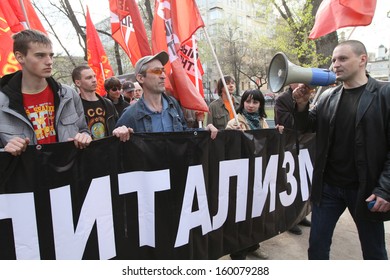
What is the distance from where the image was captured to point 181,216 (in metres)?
2.66

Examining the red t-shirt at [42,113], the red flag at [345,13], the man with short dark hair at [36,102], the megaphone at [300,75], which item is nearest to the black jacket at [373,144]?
the megaphone at [300,75]

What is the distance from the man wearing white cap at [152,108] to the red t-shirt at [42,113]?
0.61m

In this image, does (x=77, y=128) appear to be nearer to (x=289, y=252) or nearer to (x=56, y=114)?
(x=56, y=114)

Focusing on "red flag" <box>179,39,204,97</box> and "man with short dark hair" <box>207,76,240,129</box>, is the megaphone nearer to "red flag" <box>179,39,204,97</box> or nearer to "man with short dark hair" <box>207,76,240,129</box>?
"red flag" <box>179,39,204,97</box>

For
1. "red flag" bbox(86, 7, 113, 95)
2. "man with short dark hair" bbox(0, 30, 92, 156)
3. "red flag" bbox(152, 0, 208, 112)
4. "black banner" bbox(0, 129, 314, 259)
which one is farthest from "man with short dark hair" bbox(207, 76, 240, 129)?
"red flag" bbox(86, 7, 113, 95)

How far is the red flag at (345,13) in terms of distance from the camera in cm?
366

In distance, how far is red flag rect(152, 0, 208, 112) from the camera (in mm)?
3549

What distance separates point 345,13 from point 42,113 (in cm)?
350

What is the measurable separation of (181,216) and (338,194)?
132cm

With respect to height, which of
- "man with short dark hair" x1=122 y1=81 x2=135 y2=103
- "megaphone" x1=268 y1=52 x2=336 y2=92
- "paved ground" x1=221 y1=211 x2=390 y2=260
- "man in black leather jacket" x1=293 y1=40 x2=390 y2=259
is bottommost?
"paved ground" x1=221 y1=211 x2=390 y2=260

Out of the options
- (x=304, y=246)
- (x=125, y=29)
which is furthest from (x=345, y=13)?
(x=125, y=29)

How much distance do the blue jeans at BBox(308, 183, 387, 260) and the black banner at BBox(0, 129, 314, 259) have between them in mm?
756

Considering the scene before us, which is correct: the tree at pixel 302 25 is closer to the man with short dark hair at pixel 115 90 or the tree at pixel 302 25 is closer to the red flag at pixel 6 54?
the man with short dark hair at pixel 115 90

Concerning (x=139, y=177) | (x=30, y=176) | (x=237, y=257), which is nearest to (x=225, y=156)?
(x=139, y=177)
